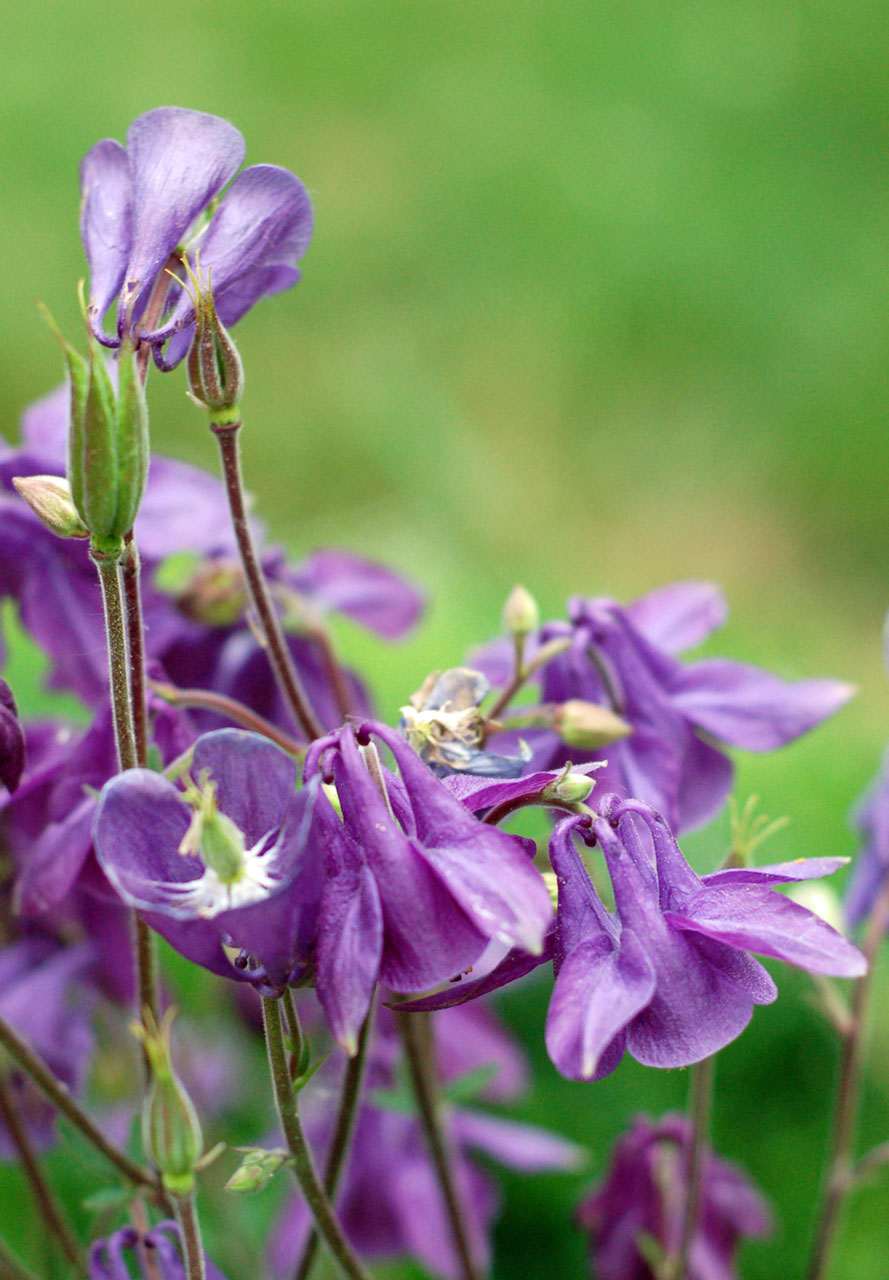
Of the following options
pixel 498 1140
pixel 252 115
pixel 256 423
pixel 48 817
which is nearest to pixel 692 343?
pixel 256 423

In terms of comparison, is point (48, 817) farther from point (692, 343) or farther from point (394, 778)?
point (692, 343)

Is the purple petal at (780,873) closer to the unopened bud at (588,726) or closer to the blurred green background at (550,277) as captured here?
the unopened bud at (588,726)

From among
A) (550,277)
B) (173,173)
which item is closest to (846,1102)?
(173,173)

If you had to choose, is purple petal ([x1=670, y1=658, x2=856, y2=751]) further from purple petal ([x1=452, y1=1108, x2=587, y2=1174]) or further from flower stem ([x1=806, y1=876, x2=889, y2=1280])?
purple petal ([x1=452, y1=1108, x2=587, y2=1174])

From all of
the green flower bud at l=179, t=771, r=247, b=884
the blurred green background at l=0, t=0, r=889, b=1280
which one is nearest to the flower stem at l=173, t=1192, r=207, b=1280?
the green flower bud at l=179, t=771, r=247, b=884

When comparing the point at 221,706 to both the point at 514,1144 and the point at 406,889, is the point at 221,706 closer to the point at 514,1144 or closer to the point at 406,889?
the point at 406,889

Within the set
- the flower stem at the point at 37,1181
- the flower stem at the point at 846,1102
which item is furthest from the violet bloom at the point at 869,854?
the flower stem at the point at 37,1181
